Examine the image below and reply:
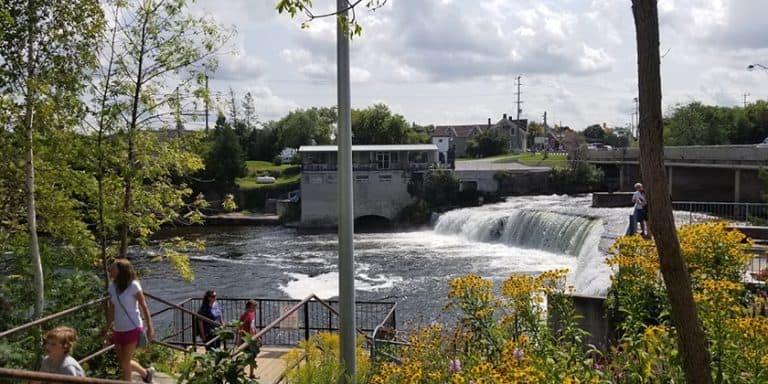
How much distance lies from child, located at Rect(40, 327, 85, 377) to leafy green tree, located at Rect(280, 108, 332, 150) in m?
88.8

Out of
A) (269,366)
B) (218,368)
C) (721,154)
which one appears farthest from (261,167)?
(218,368)

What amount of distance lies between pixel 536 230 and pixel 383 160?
24.2 m

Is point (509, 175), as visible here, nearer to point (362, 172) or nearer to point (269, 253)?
point (362, 172)

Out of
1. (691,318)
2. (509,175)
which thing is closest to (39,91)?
(691,318)

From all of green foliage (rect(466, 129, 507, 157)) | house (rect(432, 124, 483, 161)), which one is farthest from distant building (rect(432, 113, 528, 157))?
green foliage (rect(466, 129, 507, 157))

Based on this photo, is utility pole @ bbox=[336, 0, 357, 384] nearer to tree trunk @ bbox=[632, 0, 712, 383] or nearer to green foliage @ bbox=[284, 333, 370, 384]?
green foliage @ bbox=[284, 333, 370, 384]

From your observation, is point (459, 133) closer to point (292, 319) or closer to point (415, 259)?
point (415, 259)

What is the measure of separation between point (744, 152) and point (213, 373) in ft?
133

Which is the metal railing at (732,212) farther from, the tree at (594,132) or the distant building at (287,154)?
the tree at (594,132)

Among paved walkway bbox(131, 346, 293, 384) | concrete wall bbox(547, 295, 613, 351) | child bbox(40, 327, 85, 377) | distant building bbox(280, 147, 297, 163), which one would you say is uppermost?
distant building bbox(280, 147, 297, 163)

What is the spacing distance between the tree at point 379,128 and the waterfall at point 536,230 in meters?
41.0

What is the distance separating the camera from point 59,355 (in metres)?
5.52

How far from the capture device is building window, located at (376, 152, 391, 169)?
58394 millimetres

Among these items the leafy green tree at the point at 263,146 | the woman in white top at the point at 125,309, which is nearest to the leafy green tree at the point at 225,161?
the leafy green tree at the point at 263,146
